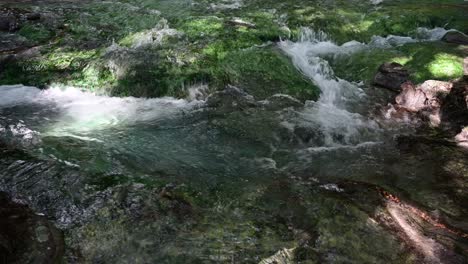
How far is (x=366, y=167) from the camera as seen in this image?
7.11m

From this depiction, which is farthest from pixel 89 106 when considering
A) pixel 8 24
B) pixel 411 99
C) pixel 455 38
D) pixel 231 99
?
pixel 455 38

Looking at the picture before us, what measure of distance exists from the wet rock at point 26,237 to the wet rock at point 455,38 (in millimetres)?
12220

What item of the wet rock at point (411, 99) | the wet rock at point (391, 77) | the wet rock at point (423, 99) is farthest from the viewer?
the wet rock at point (391, 77)

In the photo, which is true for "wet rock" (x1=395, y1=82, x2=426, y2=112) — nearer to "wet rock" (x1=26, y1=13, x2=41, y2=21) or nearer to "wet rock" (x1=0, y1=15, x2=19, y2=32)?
"wet rock" (x1=26, y1=13, x2=41, y2=21)

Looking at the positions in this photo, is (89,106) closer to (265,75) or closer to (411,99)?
(265,75)

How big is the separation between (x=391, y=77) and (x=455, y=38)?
360 centimetres

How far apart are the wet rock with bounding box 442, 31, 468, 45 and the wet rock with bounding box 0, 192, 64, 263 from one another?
1222cm

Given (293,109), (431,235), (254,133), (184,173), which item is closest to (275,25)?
(293,109)

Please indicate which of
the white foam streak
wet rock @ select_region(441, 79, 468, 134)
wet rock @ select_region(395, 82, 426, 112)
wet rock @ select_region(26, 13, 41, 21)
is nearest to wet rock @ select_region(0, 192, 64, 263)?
the white foam streak

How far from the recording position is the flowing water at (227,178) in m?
4.91

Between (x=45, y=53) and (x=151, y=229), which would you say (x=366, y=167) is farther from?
(x=45, y=53)

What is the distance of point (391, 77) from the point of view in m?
10.5

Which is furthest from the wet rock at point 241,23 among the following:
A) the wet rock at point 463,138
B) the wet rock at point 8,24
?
the wet rock at point 463,138

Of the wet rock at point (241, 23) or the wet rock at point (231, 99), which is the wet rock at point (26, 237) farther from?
the wet rock at point (241, 23)
